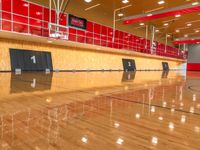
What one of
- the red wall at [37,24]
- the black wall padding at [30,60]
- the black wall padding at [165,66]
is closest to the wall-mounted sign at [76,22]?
the red wall at [37,24]

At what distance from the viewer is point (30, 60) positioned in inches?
559

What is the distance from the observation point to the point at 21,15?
13961 mm

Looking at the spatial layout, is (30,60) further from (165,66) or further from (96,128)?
(165,66)

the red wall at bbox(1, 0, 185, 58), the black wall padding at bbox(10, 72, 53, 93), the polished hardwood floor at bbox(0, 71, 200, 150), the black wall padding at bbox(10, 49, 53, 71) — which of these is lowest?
the polished hardwood floor at bbox(0, 71, 200, 150)

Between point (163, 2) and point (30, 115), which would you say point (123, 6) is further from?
point (30, 115)

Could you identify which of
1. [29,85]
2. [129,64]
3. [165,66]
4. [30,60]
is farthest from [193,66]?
[29,85]

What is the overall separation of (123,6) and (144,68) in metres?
11.7

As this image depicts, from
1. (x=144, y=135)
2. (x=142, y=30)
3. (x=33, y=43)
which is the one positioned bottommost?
(x=144, y=135)

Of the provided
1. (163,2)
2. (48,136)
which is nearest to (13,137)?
(48,136)

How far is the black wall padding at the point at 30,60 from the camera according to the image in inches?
523

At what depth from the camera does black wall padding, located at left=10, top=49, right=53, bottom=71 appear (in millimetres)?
13289

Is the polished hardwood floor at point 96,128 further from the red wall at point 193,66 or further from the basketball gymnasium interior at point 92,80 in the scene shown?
the red wall at point 193,66

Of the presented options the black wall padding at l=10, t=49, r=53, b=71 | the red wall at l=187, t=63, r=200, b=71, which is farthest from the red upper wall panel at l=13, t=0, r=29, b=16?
the red wall at l=187, t=63, r=200, b=71

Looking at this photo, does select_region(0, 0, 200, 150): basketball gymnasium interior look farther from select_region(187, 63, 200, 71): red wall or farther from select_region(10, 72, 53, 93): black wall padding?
select_region(187, 63, 200, 71): red wall
